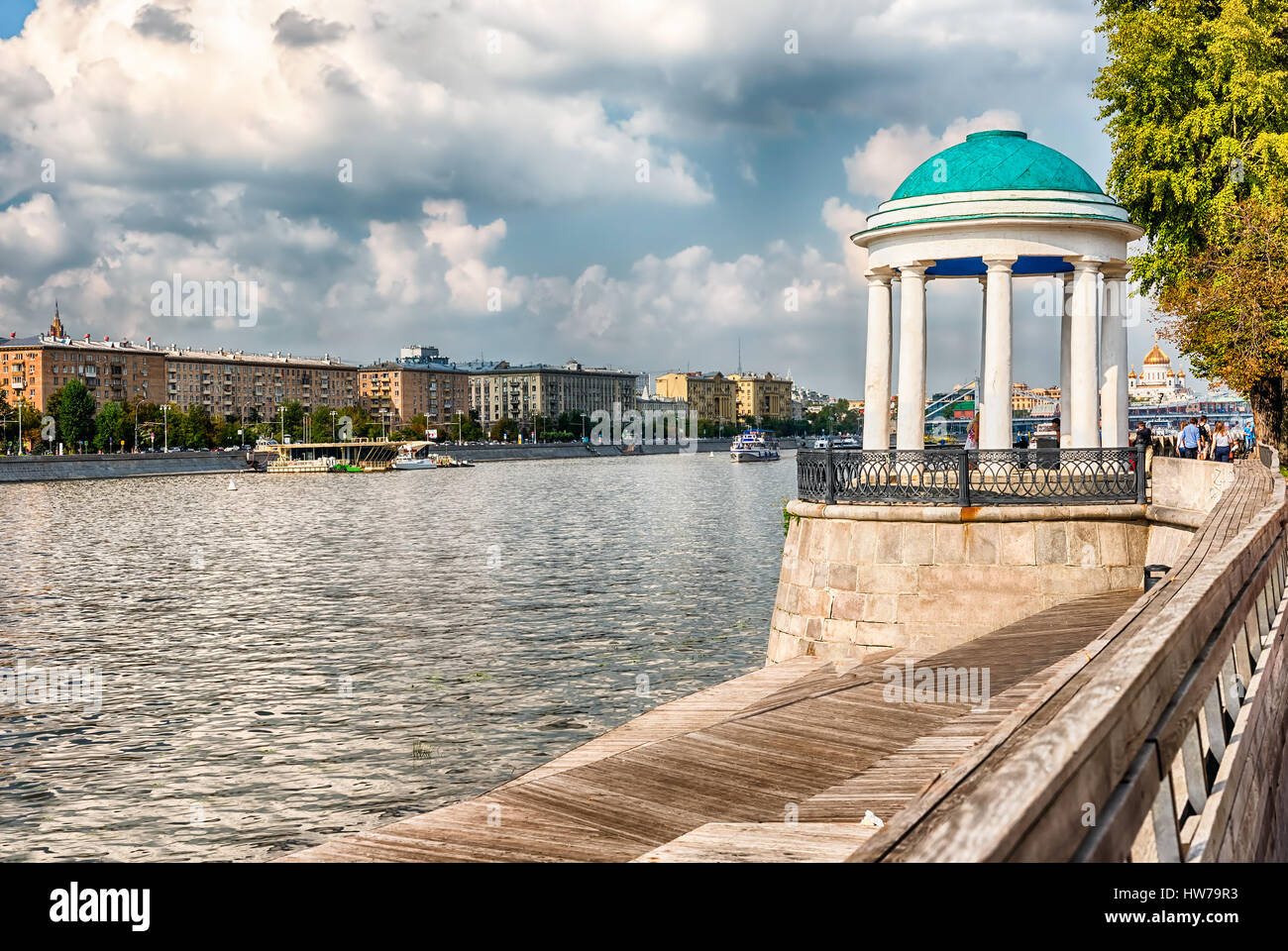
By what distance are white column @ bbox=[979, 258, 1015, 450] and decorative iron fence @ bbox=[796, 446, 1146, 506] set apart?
159cm

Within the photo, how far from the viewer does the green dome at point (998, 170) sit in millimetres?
17984

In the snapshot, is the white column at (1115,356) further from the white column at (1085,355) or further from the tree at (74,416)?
the tree at (74,416)

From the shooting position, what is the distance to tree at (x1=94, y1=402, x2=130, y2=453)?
147750 millimetres

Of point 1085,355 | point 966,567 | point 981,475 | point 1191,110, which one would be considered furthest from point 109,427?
point 966,567

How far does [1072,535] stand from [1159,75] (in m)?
16.9

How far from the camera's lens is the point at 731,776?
31.7ft

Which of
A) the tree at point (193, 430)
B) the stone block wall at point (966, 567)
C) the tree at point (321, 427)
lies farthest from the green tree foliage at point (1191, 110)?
the tree at point (321, 427)

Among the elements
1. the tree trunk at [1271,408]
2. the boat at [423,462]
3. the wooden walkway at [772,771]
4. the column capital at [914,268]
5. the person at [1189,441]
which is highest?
the column capital at [914,268]

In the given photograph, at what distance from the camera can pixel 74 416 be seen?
473 feet

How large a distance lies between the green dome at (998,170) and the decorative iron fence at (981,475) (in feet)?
14.1

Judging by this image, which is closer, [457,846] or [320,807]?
[457,846]

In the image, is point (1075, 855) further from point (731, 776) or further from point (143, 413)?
point (143, 413)

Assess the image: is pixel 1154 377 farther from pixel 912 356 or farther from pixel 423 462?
pixel 912 356

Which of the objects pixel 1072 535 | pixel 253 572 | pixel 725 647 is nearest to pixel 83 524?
pixel 253 572
